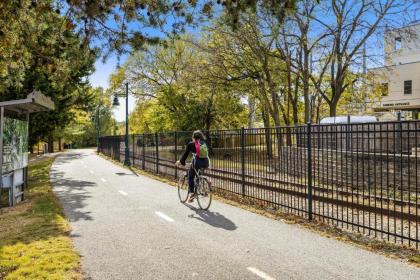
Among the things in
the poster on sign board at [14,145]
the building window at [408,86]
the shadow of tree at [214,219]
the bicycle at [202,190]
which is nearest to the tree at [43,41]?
the poster on sign board at [14,145]

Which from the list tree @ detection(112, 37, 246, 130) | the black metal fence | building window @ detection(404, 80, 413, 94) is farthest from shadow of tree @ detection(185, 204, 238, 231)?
building window @ detection(404, 80, 413, 94)

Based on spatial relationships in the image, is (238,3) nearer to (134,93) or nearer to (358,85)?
(358,85)

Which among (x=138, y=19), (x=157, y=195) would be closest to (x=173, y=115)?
(x=157, y=195)

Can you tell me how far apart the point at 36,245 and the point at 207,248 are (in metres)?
2.81

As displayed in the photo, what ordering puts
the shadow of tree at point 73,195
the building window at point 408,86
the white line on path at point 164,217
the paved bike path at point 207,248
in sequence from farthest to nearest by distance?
the building window at point 408,86
the shadow of tree at point 73,195
the white line on path at point 164,217
the paved bike path at point 207,248

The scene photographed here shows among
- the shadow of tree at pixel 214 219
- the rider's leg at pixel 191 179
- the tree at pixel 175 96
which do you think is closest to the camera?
the shadow of tree at pixel 214 219

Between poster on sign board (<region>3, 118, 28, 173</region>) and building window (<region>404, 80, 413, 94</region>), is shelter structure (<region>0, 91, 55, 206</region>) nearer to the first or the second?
poster on sign board (<region>3, 118, 28, 173</region>)

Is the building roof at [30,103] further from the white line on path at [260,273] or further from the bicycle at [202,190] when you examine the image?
the white line on path at [260,273]

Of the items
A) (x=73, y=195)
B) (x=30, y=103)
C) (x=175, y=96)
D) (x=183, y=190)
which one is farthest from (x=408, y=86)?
(x=30, y=103)

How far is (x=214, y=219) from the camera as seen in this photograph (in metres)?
8.67

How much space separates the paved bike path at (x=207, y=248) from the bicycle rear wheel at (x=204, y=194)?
25cm

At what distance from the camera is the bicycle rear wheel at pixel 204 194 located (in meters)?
9.62

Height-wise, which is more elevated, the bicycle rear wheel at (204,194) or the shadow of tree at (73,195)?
the bicycle rear wheel at (204,194)

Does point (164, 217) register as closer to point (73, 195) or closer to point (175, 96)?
point (73, 195)
